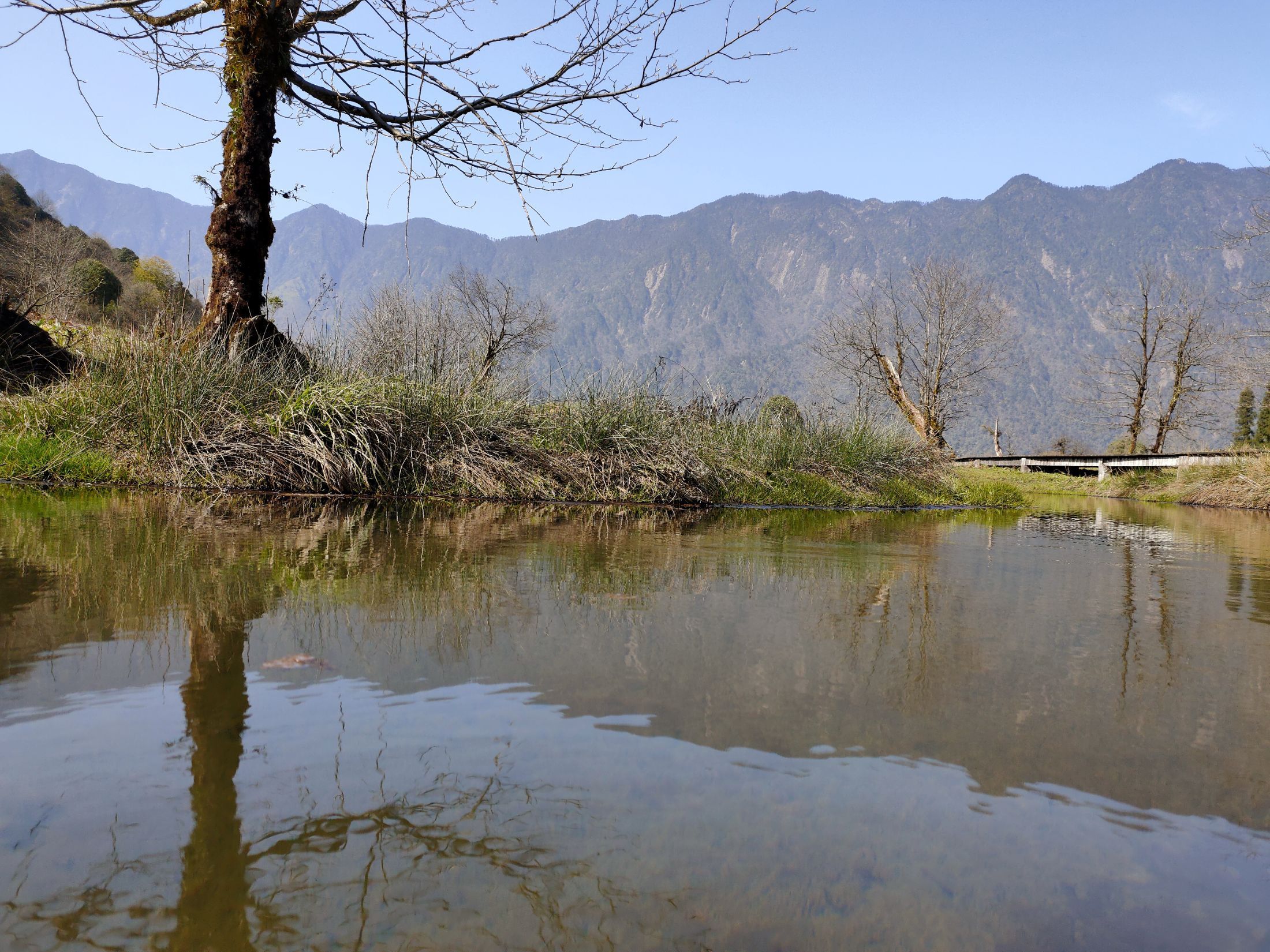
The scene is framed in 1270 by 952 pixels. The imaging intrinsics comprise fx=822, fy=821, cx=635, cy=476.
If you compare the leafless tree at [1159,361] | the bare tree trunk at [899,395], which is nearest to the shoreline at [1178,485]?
the bare tree trunk at [899,395]

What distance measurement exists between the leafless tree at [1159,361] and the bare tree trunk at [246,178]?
3417 cm

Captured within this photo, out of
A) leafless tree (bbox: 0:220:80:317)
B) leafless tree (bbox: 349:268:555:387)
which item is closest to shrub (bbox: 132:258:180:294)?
leafless tree (bbox: 0:220:80:317)

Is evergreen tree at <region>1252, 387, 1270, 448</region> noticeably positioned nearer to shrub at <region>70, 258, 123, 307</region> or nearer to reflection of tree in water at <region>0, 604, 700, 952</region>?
reflection of tree in water at <region>0, 604, 700, 952</region>

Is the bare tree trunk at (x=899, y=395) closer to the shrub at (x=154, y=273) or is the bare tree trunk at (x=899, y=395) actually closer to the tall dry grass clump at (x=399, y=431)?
the tall dry grass clump at (x=399, y=431)

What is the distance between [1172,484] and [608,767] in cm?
2482

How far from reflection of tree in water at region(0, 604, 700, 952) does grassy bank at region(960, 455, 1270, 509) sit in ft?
44.1

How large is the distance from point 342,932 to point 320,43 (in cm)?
828

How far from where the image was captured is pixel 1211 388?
32875mm

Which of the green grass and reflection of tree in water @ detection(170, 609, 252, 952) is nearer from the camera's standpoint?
reflection of tree in water @ detection(170, 609, 252, 952)

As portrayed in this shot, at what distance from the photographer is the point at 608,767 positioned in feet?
4.24

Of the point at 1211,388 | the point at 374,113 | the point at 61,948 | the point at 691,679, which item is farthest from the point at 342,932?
the point at 1211,388

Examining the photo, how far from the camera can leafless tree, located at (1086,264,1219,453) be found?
34.3 meters

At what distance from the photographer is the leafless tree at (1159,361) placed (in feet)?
112

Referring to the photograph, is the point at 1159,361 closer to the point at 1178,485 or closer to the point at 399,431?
the point at 1178,485
